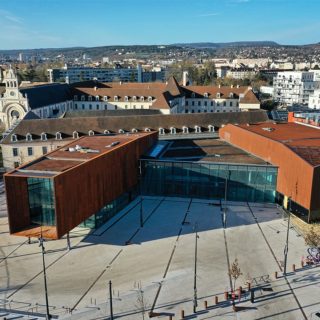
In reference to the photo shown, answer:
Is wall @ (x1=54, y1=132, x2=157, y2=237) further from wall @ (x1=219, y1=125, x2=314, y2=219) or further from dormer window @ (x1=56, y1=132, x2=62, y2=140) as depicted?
dormer window @ (x1=56, y1=132, x2=62, y2=140)

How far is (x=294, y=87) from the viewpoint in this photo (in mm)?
153250

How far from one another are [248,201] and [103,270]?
24883mm

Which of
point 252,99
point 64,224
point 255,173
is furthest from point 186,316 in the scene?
point 252,99

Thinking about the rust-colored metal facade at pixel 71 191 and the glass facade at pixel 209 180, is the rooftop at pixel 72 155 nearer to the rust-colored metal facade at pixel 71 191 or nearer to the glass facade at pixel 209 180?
the rust-colored metal facade at pixel 71 191

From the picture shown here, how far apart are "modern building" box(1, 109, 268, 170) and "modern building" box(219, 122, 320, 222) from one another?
31.7 ft

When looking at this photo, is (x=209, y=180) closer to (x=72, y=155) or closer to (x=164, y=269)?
(x=72, y=155)

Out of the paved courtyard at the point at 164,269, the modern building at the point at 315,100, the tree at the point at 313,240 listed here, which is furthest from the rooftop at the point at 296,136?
the modern building at the point at 315,100

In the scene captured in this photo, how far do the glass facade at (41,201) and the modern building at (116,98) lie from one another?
59277mm

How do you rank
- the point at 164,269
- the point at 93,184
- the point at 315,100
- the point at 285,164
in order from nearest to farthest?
1. the point at 164,269
2. the point at 93,184
3. the point at 285,164
4. the point at 315,100

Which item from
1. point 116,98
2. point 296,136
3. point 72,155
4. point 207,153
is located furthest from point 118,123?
point 116,98

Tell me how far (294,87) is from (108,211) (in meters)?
126

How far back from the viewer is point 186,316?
29.2 metres

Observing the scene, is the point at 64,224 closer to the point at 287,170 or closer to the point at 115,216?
the point at 115,216

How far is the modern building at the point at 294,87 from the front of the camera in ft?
493
